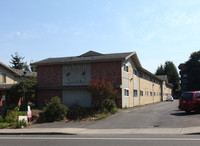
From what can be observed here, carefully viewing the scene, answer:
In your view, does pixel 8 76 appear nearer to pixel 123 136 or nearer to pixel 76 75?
pixel 76 75

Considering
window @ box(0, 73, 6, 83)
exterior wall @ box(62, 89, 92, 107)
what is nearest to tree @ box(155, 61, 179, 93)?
window @ box(0, 73, 6, 83)

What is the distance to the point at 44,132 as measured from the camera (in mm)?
14086

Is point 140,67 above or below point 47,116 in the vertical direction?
above

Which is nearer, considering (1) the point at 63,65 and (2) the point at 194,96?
(2) the point at 194,96

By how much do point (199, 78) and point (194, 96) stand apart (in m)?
44.0

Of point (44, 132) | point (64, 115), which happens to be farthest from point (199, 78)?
point (44, 132)

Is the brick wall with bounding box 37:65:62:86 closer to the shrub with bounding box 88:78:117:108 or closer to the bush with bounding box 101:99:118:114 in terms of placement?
the shrub with bounding box 88:78:117:108

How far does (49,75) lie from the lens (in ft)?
93.7

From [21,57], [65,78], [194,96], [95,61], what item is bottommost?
[194,96]

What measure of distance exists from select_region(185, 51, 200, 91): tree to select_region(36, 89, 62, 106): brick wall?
42.8 m

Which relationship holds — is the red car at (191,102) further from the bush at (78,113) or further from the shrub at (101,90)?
Answer: the bush at (78,113)

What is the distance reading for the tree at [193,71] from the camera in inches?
2372

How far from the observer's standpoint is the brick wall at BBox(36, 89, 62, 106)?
91.5ft

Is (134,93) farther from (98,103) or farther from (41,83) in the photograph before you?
(41,83)
